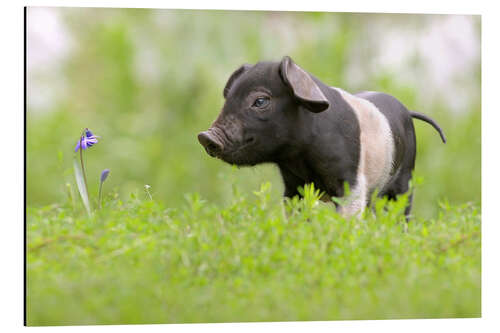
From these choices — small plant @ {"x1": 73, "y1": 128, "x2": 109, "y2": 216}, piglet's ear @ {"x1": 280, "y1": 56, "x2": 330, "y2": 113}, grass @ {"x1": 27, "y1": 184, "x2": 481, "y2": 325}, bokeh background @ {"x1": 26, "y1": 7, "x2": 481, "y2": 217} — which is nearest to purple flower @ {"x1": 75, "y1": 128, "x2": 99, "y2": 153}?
small plant @ {"x1": 73, "y1": 128, "x2": 109, "y2": 216}

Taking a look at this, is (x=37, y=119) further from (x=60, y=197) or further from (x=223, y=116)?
(x=223, y=116)

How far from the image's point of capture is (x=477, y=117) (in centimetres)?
448

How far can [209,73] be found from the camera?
17.0 ft

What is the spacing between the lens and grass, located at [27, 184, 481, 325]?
10.6ft

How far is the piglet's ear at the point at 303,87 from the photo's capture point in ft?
12.1

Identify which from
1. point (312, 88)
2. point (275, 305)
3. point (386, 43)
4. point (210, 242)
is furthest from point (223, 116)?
point (386, 43)

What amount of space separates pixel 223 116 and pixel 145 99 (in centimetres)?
156

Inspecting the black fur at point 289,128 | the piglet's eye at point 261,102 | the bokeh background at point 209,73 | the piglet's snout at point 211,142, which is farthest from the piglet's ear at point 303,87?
the bokeh background at point 209,73

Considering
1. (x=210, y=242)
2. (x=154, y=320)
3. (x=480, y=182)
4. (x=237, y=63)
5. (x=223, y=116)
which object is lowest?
(x=154, y=320)

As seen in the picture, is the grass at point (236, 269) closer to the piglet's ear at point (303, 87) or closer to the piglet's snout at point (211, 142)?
the piglet's snout at point (211, 142)

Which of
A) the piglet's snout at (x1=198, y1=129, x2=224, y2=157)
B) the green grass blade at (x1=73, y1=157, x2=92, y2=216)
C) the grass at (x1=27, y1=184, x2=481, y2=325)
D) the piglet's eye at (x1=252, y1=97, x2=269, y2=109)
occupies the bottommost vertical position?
the grass at (x1=27, y1=184, x2=481, y2=325)

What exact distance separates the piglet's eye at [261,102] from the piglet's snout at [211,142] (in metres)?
0.26

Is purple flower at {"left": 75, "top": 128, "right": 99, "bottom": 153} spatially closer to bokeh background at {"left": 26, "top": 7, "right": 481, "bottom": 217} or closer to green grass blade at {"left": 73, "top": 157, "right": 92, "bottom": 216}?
green grass blade at {"left": 73, "top": 157, "right": 92, "bottom": 216}

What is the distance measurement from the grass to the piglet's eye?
18.7 inches
